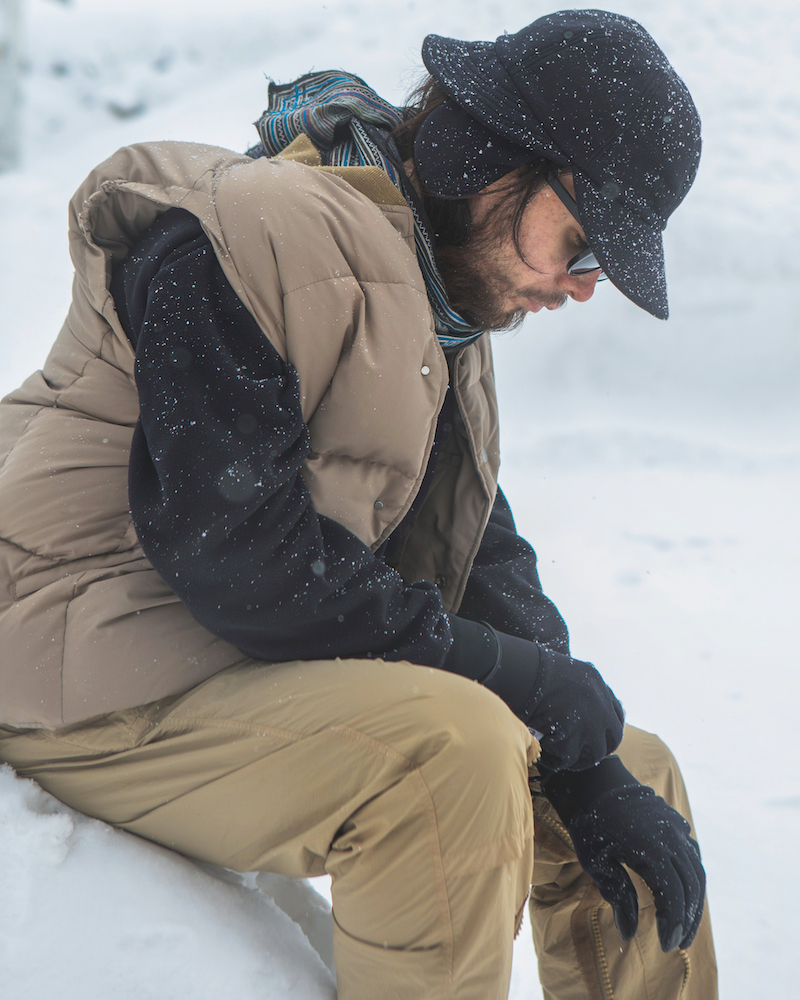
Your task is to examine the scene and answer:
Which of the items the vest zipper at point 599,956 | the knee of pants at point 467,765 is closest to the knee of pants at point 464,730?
the knee of pants at point 467,765

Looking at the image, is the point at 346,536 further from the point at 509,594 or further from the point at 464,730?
the point at 509,594

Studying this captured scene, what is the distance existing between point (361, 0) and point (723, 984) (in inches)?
290

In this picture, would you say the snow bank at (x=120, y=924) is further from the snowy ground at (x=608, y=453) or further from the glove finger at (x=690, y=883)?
the glove finger at (x=690, y=883)

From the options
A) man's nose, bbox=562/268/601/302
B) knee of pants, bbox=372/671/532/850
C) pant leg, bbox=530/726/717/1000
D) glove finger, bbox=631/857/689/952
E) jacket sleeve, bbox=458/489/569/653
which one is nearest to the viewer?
knee of pants, bbox=372/671/532/850

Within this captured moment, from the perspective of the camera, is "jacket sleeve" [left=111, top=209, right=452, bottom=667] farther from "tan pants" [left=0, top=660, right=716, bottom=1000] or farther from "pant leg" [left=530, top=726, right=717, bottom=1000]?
"pant leg" [left=530, top=726, right=717, bottom=1000]

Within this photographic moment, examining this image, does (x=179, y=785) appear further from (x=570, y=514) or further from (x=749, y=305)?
(x=749, y=305)

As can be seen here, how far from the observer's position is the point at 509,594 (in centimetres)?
169

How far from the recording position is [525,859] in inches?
42.6

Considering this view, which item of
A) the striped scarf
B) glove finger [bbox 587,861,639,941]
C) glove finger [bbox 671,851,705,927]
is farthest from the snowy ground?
glove finger [bbox 671,851,705,927]

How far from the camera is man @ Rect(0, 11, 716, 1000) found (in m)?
1.04

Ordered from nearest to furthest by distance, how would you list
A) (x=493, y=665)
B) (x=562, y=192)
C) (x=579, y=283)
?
(x=493, y=665) → (x=562, y=192) → (x=579, y=283)

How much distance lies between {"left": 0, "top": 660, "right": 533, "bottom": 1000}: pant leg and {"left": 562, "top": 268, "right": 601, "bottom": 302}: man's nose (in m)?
0.79

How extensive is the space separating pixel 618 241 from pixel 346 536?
0.66 metres

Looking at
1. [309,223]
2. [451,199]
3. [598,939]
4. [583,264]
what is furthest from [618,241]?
[598,939]
